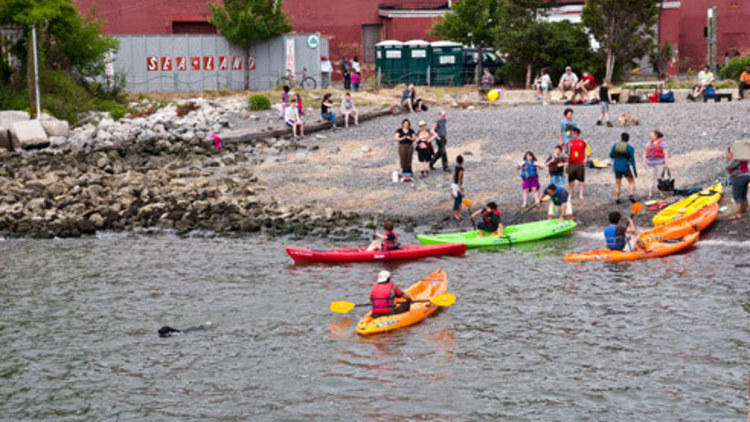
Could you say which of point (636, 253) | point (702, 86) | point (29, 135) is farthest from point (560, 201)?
point (29, 135)

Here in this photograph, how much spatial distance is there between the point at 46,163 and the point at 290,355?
66.4 feet

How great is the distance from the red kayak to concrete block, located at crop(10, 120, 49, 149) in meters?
18.1

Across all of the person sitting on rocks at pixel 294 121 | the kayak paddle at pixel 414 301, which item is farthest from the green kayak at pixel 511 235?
the person sitting on rocks at pixel 294 121

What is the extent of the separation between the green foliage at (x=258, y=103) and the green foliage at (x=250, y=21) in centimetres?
668

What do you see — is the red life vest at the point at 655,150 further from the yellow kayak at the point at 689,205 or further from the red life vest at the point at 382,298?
the red life vest at the point at 382,298

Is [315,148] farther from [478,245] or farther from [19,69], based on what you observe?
[19,69]

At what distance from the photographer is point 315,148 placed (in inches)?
1314

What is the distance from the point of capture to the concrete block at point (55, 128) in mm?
37000

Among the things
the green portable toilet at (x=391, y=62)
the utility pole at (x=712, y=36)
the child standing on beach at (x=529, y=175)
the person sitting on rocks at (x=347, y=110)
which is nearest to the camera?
the child standing on beach at (x=529, y=175)

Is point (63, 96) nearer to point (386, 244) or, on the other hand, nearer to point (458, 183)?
point (458, 183)

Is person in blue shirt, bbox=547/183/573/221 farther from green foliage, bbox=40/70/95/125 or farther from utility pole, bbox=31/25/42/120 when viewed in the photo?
green foliage, bbox=40/70/95/125

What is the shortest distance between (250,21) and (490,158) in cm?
1940

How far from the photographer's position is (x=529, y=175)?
80.1ft

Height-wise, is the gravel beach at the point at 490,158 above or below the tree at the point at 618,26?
below
